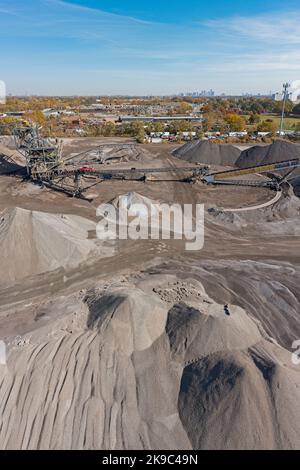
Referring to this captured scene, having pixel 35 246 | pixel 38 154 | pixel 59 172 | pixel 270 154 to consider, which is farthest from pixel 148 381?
pixel 270 154

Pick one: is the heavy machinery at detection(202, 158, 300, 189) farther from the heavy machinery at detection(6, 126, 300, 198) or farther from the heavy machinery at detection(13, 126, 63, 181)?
the heavy machinery at detection(13, 126, 63, 181)

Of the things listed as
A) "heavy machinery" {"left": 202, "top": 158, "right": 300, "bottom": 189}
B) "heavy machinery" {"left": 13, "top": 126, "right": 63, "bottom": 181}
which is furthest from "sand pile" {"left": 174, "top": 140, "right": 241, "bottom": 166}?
"heavy machinery" {"left": 13, "top": 126, "right": 63, "bottom": 181}

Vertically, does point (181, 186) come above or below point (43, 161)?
below

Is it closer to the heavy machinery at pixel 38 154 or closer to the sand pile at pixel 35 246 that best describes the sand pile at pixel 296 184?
the sand pile at pixel 35 246

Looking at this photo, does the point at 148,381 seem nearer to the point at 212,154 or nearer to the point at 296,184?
the point at 296,184

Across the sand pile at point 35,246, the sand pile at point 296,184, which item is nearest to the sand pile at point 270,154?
the sand pile at point 296,184

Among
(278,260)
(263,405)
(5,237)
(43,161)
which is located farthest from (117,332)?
(43,161)

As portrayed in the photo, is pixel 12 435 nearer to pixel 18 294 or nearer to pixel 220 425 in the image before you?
pixel 220 425
